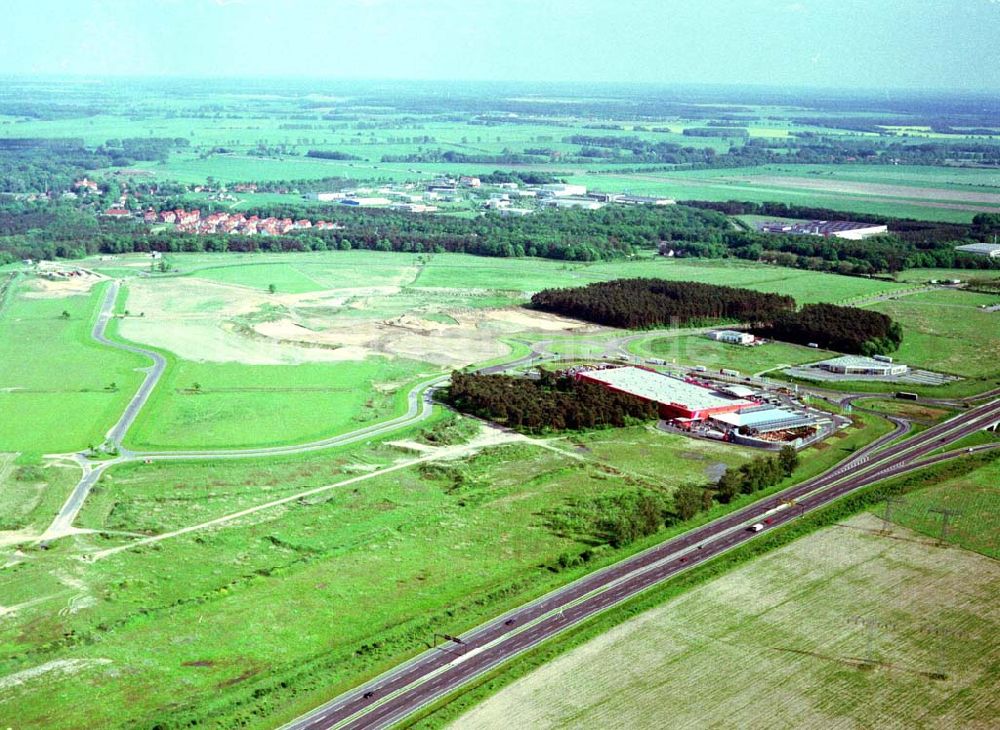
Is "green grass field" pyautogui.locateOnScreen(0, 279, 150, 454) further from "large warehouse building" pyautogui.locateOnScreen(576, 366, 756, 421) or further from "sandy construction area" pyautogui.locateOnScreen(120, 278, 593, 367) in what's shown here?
"large warehouse building" pyautogui.locateOnScreen(576, 366, 756, 421)

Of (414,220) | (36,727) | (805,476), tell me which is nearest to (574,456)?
(805,476)

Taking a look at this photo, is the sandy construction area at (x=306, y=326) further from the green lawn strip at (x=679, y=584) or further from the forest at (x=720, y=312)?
the green lawn strip at (x=679, y=584)

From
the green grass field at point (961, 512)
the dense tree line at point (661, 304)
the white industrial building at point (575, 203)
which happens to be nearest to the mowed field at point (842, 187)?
the white industrial building at point (575, 203)

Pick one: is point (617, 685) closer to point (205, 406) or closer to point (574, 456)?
point (574, 456)

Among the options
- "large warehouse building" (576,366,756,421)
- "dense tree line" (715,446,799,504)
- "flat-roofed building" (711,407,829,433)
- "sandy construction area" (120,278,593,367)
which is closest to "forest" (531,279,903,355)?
"sandy construction area" (120,278,593,367)

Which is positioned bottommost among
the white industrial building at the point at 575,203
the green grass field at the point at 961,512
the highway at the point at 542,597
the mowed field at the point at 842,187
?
the highway at the point at 542,597

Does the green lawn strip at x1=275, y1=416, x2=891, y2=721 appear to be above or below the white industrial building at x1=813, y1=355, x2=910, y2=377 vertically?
below
